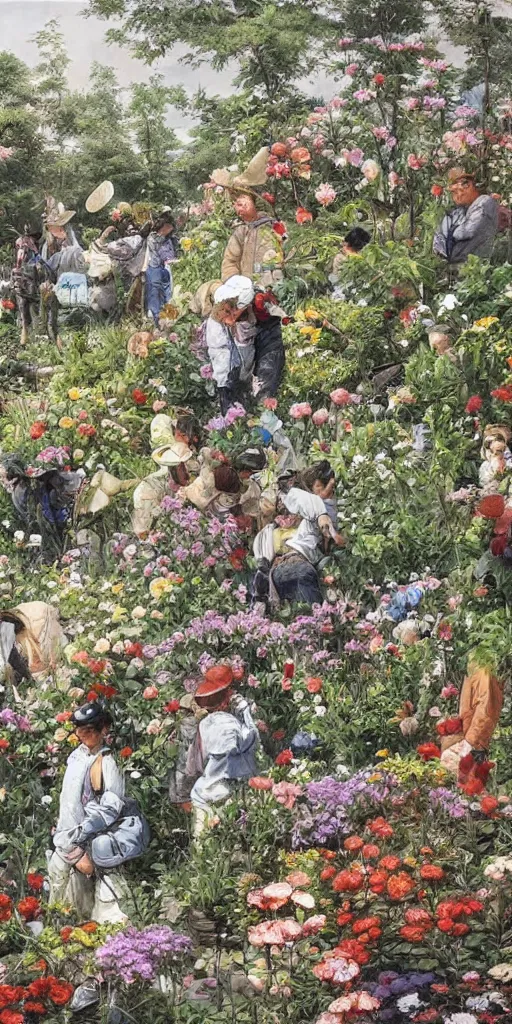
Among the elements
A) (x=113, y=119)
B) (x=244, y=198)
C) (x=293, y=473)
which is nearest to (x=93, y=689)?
(x=293, y=473)

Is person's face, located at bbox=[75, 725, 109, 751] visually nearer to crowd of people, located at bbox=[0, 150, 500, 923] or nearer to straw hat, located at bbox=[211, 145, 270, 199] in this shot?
crowd of people, located at bbox=[0, 150, 500, 923]

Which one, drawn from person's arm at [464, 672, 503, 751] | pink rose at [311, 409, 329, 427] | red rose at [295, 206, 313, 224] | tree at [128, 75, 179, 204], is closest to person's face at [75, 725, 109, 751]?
person's arm at [464, 672, 503, 751]

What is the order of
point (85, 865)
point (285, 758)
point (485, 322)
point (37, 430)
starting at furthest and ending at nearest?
point (37, 430)
point (485, 322)
point (285, 758)
point (85, 865)

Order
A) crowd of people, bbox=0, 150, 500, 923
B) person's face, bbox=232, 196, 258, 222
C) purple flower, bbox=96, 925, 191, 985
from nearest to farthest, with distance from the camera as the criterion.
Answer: purple flower, bbox=96, 925, 191, 985 → crowd of people, bbox=0, 150, 500, 923 → person's face, bbox=232, 196, 258, 222

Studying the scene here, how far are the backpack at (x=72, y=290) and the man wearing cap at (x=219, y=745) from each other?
6.49 metres

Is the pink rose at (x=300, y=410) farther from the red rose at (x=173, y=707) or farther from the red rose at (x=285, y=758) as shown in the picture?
the red rose at (x=285, y=758)

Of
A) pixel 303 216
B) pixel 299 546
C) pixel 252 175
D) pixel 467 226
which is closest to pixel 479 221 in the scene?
pixel 467 226

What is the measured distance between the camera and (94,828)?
7.01m

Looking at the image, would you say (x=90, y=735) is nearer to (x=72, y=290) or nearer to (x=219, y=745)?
(x=219, y=745)

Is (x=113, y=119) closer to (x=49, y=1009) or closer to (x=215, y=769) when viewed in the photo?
(x=215, y=769)

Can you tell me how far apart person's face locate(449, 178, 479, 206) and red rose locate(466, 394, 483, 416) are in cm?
185

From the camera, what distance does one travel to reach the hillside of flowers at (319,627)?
605cm

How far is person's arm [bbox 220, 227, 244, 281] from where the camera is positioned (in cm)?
1098

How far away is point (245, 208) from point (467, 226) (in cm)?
204
